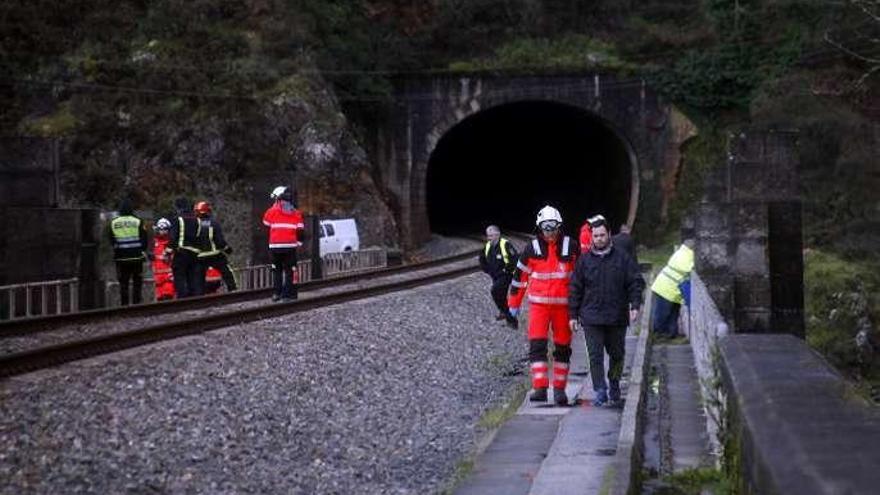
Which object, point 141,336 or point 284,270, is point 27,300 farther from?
point 141,336

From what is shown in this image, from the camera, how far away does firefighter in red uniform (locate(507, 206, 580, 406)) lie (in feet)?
38.9

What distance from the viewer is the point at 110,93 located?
129ft

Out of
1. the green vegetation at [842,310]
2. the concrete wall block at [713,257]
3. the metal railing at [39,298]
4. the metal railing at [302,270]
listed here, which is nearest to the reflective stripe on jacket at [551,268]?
the concrete wall block at [713,257]

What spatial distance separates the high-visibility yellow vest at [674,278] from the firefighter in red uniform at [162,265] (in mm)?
7424

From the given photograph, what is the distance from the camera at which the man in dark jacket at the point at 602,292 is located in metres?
11.4

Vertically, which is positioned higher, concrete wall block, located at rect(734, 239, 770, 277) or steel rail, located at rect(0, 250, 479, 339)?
concrete wall block, located at rect(734, 239, 770, 277)

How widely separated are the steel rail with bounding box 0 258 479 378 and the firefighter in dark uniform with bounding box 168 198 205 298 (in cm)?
204

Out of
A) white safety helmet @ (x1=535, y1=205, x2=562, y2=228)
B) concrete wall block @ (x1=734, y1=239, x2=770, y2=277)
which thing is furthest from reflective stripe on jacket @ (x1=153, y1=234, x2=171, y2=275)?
concrete wall block @ (x1=734, y1=239, x2=770, y2=277)

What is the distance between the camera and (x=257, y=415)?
33.5 feet

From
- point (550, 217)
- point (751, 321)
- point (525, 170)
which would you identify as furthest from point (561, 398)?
point (525, 170)

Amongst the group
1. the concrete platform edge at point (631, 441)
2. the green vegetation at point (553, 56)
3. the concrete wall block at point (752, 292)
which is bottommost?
the concrete platform edge at point (631, 441)

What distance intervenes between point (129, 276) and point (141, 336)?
A: 7108 millimetres

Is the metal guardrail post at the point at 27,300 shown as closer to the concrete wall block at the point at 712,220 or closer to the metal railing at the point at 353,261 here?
the concrete wall block at the point at 712,220

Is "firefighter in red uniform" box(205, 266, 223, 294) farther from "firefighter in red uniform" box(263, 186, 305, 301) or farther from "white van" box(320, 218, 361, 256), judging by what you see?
"white van" box(320, 218, 361, 256)
